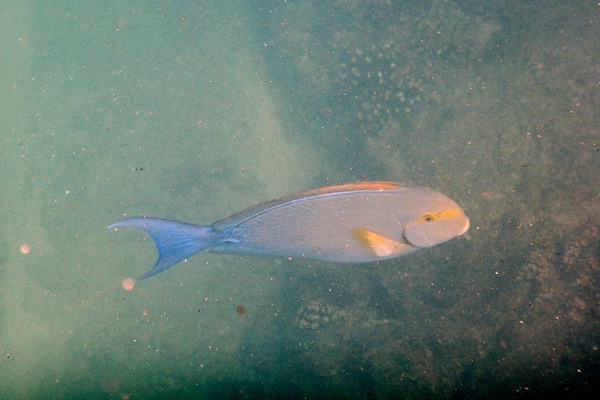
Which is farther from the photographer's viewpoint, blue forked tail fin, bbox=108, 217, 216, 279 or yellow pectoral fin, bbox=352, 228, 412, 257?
blue forked tail fin, bbox=108, 217, 216, 279

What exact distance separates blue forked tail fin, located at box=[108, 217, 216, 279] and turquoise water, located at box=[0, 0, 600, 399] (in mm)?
797

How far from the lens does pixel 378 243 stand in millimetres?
1743

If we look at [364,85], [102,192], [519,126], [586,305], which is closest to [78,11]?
[102,192]

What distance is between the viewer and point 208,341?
266 centimetres

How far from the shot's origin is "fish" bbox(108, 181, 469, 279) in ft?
5.53

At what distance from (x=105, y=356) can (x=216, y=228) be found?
1.82 metres

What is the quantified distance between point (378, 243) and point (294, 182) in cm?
104

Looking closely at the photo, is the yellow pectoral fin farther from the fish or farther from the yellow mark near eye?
the yellow mark near eye

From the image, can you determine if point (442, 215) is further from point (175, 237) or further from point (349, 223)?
point (175, 237)

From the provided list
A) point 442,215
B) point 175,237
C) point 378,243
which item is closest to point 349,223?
point 378,243

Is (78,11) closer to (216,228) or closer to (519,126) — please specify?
(216,228)

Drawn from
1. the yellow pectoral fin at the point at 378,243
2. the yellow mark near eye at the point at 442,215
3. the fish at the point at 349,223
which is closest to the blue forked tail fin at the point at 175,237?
the fish at the point at 349,223

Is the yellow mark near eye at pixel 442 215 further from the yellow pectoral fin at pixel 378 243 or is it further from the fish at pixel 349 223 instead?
the yellow pectoral fin at pixel 378 243

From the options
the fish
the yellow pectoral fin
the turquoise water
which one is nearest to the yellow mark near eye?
the fish
